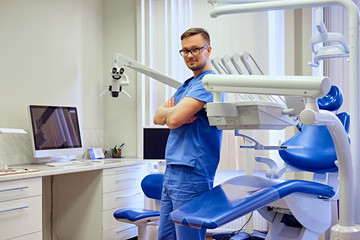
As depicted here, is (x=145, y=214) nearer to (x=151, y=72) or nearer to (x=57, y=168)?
(x=57, y=168)

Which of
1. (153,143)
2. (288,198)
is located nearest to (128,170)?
(153,143)

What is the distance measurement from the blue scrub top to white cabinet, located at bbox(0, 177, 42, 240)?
3.78ft

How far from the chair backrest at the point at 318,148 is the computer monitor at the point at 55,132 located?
6.43 feet

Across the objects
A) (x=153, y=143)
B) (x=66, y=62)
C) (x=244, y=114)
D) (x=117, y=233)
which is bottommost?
(x=117, y=233)

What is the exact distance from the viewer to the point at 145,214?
10.2ft

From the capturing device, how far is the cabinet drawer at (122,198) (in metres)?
3.54

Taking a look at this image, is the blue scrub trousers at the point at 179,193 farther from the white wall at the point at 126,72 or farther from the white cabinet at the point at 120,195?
the white wall at the point at 126,72

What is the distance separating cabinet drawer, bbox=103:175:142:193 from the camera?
3.52 meters

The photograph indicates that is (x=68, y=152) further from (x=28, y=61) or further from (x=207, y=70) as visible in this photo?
(x=207, y=70)

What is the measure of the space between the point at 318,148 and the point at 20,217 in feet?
6.02

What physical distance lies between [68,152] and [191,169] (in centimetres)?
202

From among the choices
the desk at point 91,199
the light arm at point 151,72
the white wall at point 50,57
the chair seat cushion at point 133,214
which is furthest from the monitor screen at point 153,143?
the chair seat cushion at point 133,214

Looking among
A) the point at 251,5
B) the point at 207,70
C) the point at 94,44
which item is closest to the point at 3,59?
the point at 94,44

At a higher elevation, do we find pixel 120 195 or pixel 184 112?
pixel 184 112
